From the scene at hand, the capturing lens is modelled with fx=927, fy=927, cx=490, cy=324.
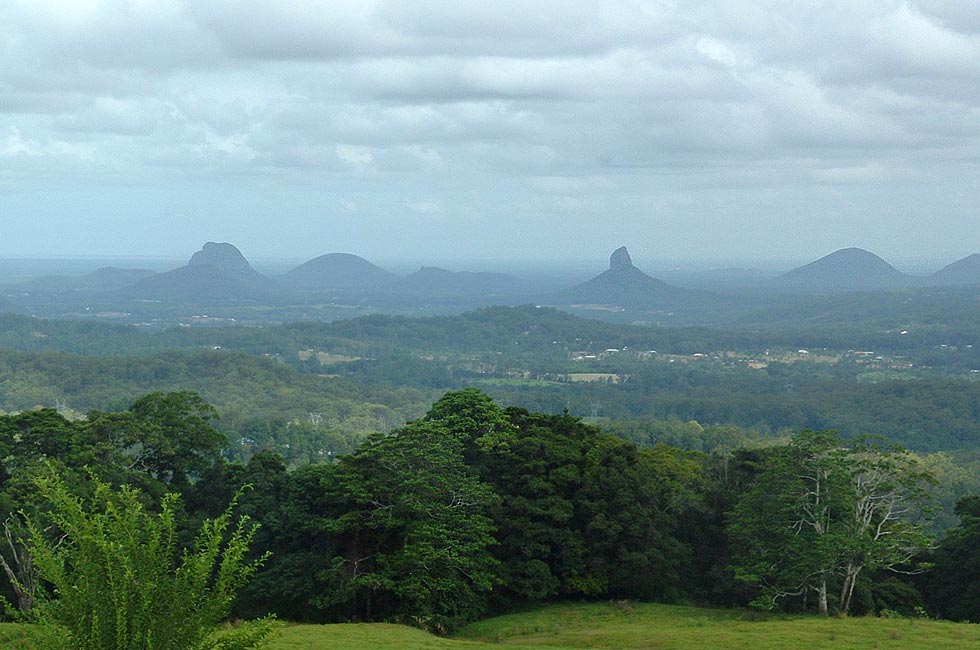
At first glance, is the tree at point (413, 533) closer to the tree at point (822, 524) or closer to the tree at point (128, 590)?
the tree at point (822, 524)

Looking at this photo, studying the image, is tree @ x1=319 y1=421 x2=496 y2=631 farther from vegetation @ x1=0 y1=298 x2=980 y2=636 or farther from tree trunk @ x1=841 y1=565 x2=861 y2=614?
tree trunk @ x1=841 y1=565 x2=861 y2=614

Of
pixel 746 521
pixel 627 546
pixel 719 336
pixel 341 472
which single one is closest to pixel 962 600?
pixel 746 521

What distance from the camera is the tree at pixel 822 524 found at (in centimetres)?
2252

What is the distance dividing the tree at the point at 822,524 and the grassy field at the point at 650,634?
1.45 meters

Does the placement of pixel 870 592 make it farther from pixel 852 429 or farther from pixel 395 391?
pixel 395 391

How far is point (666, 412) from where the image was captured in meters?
113

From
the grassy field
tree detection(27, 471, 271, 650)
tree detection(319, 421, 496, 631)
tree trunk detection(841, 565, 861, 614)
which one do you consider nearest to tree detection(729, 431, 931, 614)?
tree trunk detection(841, 565, 861, 614)

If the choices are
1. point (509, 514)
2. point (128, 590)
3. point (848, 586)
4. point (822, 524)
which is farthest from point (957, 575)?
point (128, 590)

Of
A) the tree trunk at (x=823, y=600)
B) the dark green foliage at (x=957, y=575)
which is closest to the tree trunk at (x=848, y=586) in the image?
the tree trunk at (x=823, y=600)

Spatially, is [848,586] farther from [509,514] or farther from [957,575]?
[509,514]

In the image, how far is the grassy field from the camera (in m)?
17.9

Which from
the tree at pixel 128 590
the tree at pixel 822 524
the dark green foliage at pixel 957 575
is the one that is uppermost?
the tree at pixel 128 590

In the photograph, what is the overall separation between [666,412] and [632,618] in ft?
301

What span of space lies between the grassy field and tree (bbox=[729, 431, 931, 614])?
4.77ft
